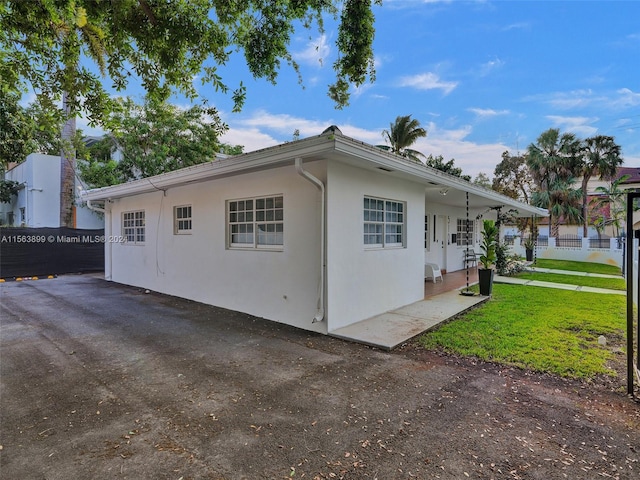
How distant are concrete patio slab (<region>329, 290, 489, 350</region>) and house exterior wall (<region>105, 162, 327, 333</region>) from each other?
0.66 meters

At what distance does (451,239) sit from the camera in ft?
46.8

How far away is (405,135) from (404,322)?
59.2 feet

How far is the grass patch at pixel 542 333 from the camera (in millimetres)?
4527

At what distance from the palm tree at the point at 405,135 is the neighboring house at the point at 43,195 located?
713 inches

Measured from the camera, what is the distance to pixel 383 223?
711 centimetres

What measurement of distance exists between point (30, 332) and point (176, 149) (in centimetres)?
1159

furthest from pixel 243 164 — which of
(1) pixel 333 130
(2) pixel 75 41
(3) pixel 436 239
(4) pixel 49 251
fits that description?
(4) pixel 49 251

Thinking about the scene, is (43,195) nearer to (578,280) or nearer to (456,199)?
(456,199)

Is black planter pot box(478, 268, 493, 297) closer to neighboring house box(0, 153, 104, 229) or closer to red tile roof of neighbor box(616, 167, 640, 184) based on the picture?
neighboring house box(0, 153, 104, 229)

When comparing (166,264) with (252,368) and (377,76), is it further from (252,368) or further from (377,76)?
(377,76)

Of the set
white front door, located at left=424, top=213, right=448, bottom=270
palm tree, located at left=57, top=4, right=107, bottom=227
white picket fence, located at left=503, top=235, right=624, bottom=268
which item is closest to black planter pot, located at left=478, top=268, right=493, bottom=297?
white front door, located at left=424, top=213, right=448, bottom=270

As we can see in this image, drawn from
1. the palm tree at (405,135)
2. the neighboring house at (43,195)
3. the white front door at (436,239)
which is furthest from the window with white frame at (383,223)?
the neighboring house at (43,195)

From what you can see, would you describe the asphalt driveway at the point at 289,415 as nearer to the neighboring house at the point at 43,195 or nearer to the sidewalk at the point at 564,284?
the sidewalk at the point at 564,284

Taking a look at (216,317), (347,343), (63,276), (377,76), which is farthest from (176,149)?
(347,343)
